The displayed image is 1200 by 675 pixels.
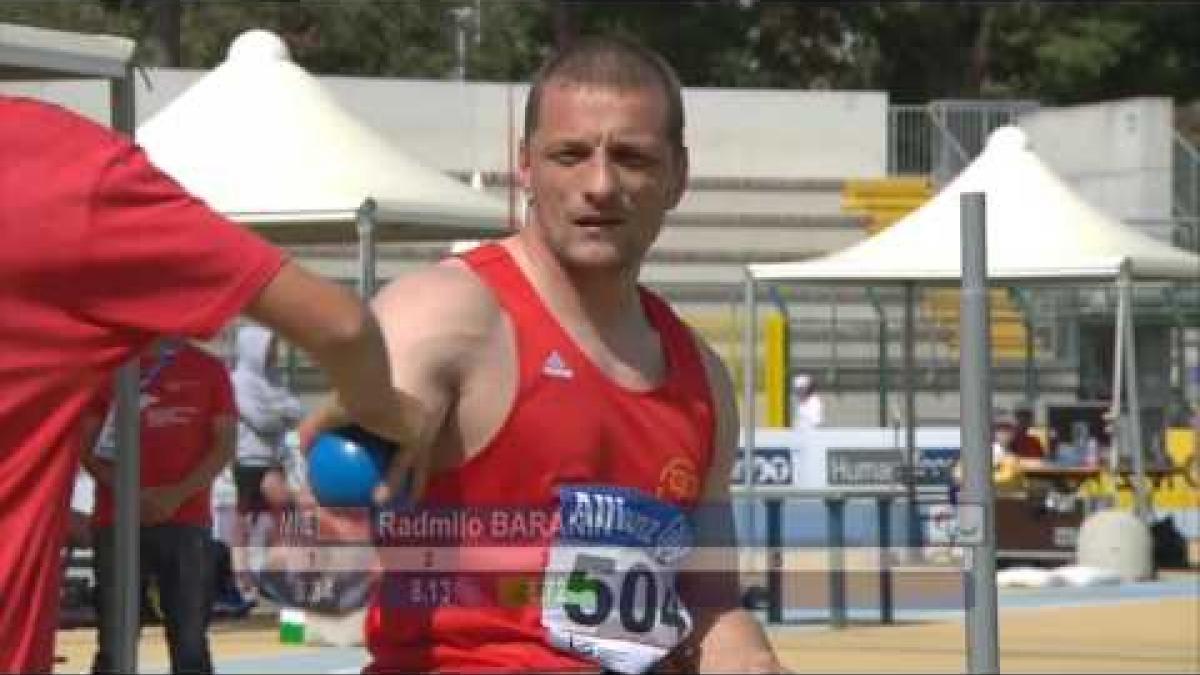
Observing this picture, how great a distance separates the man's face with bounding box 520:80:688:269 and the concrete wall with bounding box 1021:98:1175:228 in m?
37.5

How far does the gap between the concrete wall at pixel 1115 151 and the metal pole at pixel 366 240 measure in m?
24.8

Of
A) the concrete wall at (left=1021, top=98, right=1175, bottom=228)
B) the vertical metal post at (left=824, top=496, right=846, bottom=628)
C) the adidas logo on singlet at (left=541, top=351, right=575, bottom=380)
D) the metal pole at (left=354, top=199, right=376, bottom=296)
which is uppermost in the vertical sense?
the concrete wall at (left=1021, top=98, right=1175, bottom=228)

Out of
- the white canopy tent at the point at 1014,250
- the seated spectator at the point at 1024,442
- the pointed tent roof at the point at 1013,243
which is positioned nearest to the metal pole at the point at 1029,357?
the seated spectator at the point at 1024,442

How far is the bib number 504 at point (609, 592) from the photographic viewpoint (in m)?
4.59

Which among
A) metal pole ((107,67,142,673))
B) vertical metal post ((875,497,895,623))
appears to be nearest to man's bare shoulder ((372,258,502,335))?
metal pole ((107,67,142,673))

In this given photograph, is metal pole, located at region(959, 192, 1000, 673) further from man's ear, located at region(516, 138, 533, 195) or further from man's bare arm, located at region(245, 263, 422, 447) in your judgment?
man's bare arm, located at region(245, 263, 422, 447)

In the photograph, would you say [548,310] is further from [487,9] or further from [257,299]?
[487,9]

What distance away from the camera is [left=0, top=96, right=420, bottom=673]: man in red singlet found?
390 cm

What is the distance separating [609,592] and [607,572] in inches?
1.2

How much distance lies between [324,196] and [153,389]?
22.8 feet

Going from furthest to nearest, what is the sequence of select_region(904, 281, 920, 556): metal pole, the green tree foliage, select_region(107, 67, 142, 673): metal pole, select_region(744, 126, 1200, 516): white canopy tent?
the green tree foliage → select_region(744, 126, 1200, 516): white canopy tent → select_region(904, 281, 920, 556): metal pole → select_region(107, 67, 142, 673): metal pole

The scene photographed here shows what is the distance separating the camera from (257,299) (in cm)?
392

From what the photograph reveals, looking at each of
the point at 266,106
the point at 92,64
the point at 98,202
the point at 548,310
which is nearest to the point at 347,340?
the point at 98,202

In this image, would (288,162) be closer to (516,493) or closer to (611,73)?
(611,73)
